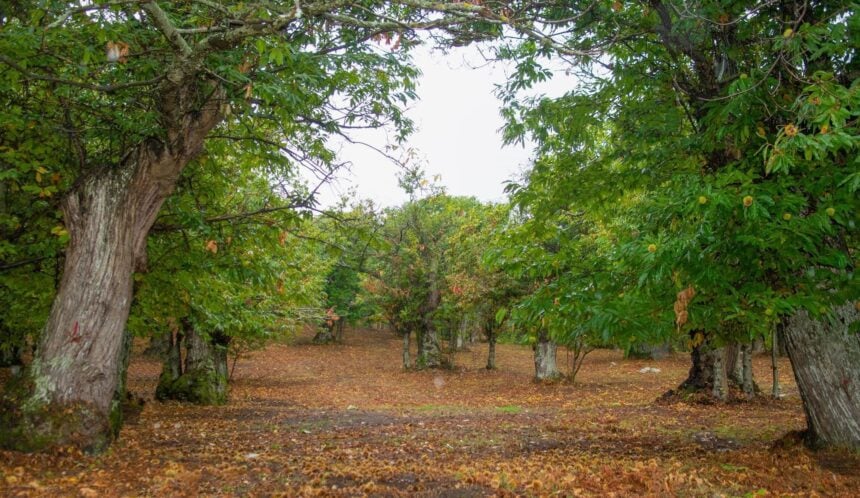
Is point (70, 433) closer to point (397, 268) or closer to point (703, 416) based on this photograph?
point (703, 416)

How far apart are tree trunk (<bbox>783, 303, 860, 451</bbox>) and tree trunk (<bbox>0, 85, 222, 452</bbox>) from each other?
6364 mm

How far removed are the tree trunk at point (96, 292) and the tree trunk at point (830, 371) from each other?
6.36 m

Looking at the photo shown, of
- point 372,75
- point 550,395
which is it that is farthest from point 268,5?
point 550,395

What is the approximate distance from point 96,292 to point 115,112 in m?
1.96

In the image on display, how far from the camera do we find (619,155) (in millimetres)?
7211

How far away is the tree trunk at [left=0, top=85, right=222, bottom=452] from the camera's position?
17.6 ft

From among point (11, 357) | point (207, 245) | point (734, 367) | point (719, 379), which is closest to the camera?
point (207, 245)

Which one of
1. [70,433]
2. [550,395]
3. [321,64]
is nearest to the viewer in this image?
[70,433]

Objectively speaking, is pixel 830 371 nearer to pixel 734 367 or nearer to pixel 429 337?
pixel 734 367

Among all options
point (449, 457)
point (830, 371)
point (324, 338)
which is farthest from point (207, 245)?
point (324, 338)

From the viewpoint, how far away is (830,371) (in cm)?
535

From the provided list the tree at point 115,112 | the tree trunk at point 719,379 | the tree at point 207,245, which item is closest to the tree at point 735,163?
the tree at point 115,112

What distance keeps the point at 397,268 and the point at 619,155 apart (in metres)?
19.0

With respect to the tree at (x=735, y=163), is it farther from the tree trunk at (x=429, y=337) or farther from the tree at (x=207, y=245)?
the tree trunk at (x=429, y=337)
